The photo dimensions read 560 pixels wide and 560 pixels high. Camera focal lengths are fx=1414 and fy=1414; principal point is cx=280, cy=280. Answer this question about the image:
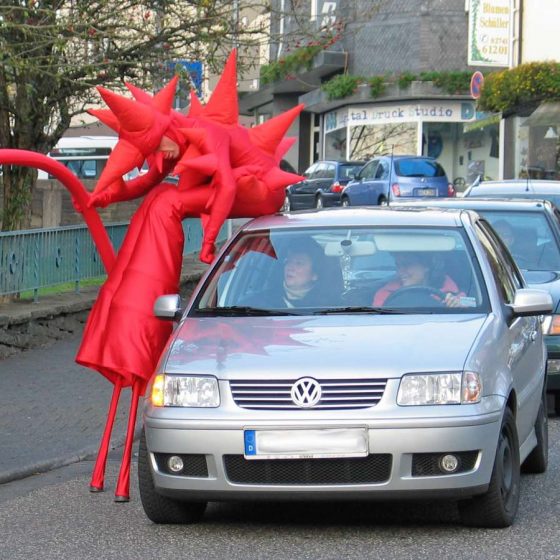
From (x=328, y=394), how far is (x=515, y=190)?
29.7 ft

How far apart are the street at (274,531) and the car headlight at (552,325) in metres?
2.68

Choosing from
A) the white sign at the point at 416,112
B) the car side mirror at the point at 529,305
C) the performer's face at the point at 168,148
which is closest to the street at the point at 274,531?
the car side mirror at the point at 529,305

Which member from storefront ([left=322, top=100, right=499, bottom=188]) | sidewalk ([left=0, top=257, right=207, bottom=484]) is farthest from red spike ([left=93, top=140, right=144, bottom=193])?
storefront ([left=322, top=100, right=499, bottom=188])

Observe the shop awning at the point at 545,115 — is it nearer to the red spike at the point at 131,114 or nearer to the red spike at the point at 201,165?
the red spike at the point at 201,165

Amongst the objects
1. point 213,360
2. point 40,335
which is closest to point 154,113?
point 213,360

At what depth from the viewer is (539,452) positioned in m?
8.18

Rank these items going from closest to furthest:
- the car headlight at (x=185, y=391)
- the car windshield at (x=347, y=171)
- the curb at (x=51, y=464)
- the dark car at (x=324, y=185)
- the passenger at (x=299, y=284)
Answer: the car headlight at (x=185, y=391) → the passenger at (x=299, y=284) → the curb at (x=51, y=464) → the dark car at (x=324, y=185) → the car windshield at (x=347, y=171)

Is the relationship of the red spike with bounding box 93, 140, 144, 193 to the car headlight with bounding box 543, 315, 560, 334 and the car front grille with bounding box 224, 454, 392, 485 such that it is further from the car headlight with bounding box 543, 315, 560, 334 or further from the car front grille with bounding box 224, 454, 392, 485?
the car headlight with bounding box 543, 315, 560, 334

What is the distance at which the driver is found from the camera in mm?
7316

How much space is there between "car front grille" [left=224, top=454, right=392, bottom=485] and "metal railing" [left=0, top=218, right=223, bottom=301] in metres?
8.51

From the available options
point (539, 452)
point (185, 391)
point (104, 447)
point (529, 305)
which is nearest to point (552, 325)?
point (539, 452)

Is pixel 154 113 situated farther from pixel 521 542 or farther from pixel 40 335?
pixel 40 335

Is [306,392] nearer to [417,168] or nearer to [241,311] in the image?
[241,311]

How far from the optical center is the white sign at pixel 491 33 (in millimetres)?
40625
